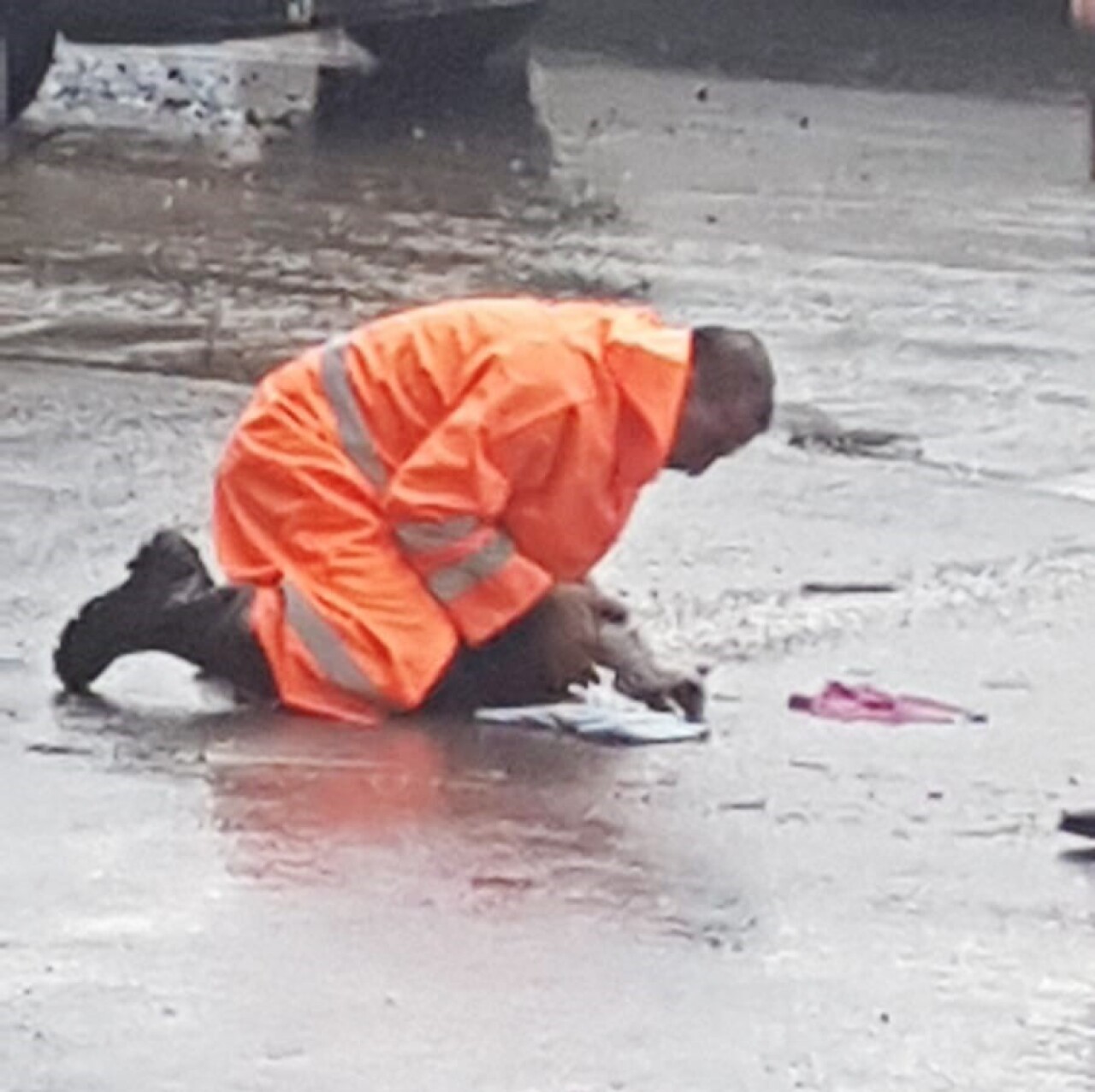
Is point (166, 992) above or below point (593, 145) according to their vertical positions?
above

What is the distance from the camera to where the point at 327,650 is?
727 centimetres

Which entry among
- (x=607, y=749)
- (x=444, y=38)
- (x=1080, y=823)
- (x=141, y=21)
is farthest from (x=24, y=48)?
(x=1080, y=823)

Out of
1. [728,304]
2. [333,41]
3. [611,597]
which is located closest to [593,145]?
[333,41]

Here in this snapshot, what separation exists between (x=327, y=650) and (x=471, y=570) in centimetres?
29

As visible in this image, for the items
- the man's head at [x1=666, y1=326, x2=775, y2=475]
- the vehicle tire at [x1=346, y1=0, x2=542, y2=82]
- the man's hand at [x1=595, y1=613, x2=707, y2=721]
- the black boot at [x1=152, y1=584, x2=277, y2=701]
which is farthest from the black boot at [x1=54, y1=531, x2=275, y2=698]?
the vehicle tire at [x1=346, y1=0, x2=542, y2=82]

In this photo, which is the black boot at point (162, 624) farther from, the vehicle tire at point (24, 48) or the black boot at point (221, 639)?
the vehicle tire at point (24, 48)

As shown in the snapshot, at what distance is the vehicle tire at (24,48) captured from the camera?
52.9 ft

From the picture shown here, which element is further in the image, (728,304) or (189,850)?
(728,304)

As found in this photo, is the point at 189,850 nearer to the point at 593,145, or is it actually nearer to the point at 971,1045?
the point at 971,1045

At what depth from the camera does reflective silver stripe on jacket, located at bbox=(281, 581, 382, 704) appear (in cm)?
726

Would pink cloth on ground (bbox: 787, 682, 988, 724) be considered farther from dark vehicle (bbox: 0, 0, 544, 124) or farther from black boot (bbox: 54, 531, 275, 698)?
dark vehicle (bbox: 0, 0, 544, 124)

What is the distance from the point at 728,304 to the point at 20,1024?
7.59 m

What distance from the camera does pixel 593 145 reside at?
55.9 feet

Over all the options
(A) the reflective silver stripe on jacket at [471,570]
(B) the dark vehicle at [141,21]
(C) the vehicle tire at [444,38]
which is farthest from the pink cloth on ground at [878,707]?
(C) the vehicle tire at [444,38]
